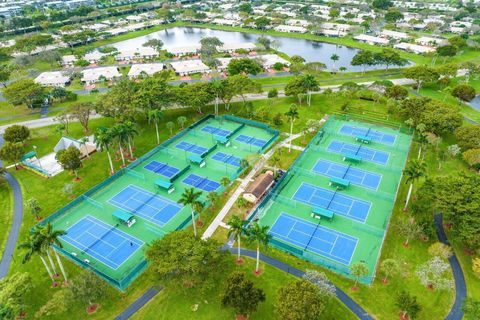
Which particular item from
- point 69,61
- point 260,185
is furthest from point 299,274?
point 69,61

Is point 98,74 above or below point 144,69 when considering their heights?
below

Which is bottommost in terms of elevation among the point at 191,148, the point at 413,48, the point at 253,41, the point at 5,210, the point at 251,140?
the point at 5,210

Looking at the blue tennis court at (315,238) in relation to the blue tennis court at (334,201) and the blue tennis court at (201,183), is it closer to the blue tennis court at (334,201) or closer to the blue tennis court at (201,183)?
the blue tennis court at (334,201)

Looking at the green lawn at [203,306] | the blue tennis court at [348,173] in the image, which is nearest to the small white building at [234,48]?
the blue tennis court at [348,173]

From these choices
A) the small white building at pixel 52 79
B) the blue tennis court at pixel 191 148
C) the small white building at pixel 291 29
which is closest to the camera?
the blue tennis court at pixel 191 148

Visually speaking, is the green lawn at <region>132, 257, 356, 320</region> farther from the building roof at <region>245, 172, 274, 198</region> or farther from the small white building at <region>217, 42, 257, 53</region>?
the small white building at <region>217, 42, 257, 53</region>

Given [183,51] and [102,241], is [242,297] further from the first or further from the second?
[183,51]
